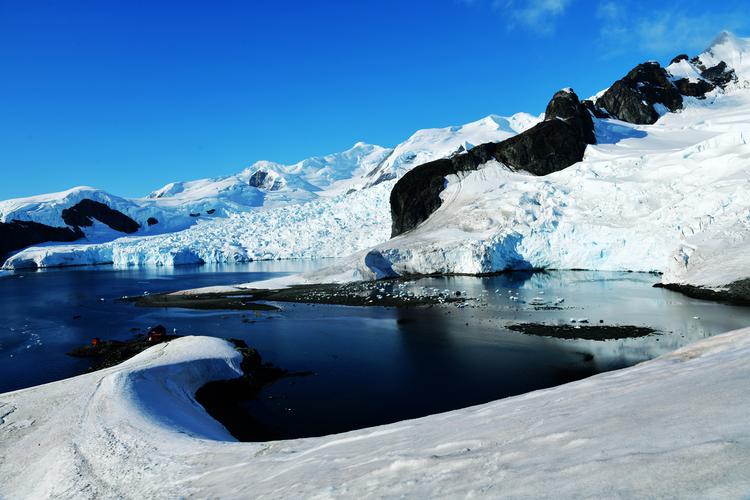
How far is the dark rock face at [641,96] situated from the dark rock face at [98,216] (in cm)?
8385

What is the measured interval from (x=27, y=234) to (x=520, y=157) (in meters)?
81.2

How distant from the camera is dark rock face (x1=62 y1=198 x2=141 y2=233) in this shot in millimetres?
90562

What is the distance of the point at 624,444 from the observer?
3646mm

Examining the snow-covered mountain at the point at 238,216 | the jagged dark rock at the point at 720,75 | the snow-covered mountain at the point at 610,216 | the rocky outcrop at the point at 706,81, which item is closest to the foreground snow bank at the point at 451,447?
the snow-covered mountain at the point at 610,216

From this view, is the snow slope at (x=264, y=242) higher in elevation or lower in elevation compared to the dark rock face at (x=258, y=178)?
lower

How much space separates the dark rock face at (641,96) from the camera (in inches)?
2169

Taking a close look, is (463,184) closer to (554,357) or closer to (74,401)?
(554,357)

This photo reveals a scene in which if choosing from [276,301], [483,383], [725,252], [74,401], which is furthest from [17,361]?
[725,252]

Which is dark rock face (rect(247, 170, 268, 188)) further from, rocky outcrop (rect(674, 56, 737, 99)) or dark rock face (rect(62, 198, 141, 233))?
rocky outcrop (rect(674, 56, 737, 99))

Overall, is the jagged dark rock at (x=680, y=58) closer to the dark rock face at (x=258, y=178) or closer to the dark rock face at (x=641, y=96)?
the dark rock face at (x=641, y=96)

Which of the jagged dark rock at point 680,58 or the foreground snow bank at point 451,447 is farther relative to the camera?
the jagged dark rock at point 680,58

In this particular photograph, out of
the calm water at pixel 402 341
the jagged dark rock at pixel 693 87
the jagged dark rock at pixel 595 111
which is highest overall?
the jagged dark rock at pixel 693 87

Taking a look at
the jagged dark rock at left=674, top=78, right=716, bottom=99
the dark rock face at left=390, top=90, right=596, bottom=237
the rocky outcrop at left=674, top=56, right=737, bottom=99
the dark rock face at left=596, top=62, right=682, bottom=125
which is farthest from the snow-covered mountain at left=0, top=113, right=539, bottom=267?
the jagged dark rock at left=674, top=78, right=716, bottom=99

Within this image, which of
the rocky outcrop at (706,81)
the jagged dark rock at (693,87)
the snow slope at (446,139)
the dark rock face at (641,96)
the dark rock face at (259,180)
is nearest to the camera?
the dark rock face at (641,96)
